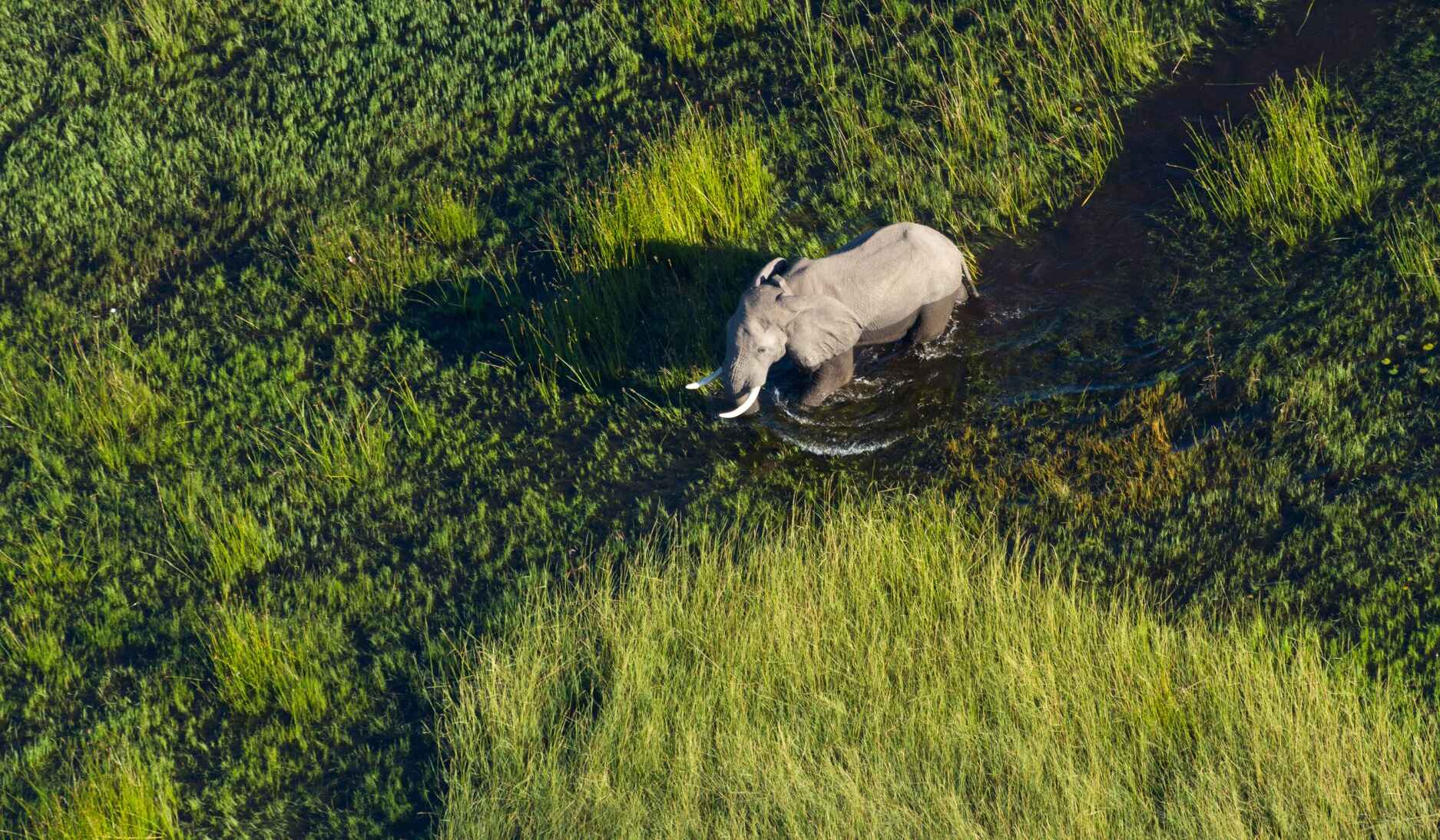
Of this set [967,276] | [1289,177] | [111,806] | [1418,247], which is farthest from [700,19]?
[111,806]

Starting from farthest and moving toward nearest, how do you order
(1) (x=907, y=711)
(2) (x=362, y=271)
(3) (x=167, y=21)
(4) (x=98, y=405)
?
(3) (x=167, y=21) < (2) (x=362, y=271) < (4) (x=98, y=405) < (1) (x=907, y=711)

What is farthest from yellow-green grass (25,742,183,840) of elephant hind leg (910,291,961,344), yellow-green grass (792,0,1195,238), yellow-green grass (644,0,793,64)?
yellow-green grass (644,0,793,64)

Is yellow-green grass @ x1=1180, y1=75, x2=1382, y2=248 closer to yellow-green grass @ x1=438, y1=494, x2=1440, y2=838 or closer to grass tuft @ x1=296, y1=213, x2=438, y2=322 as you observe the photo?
yellow-green grass @ x1=438, y1=494, x2=1440, y2=838

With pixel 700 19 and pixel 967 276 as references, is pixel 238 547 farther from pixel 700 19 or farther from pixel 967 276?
pixel 700 19

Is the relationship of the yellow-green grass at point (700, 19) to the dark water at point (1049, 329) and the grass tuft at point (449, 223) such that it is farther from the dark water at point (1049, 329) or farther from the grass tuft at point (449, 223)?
the dark water at point (1049, 329)

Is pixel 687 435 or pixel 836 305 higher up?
pixel 836 305
